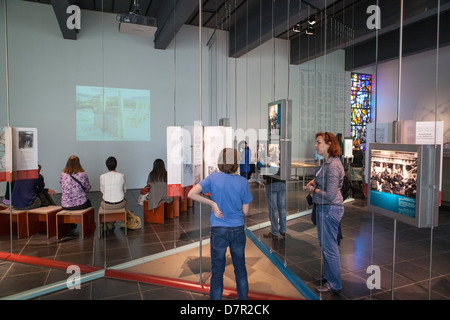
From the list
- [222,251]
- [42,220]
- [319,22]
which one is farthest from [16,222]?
[319,22]

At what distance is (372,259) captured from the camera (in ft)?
11.8

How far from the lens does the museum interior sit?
2.28 metres

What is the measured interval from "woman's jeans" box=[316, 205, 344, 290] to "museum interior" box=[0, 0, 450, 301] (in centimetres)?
→ 8

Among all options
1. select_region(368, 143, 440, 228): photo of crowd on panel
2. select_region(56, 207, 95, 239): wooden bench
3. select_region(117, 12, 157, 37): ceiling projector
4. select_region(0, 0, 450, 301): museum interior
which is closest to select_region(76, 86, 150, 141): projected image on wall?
select_region(0, 0, 450, 301): museum interior

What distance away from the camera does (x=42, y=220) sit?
421 centimetres

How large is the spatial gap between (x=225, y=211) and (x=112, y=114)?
2612 mm

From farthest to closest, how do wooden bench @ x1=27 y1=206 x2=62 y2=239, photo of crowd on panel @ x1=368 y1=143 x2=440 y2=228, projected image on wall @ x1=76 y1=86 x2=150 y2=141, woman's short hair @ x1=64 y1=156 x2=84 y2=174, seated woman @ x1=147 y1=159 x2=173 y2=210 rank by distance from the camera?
seated woman @ x1=147 y1=159 x2=173 y2=210 < woman's short hair @ x1=64 y1=156 x2=84 y2=174 < wooden bench @ x1=27 y1=206 x2=62 y2=239 < projected image on wall @ x1=76 y1=86 x2=150 y2=141 < photo of crowd on panel @ x1=368 y1=143 x2=440 y2=228

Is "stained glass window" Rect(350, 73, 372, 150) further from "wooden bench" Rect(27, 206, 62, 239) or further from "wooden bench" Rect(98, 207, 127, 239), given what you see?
"wooden bench" Rect(27, 206, 62, 239)

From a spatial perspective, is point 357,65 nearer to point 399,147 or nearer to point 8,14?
point 399,147

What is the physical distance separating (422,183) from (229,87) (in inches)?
223

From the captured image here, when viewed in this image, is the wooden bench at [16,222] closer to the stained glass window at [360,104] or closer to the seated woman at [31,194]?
the seated woman at [31,194]

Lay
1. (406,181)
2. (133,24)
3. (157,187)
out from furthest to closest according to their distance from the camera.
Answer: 1. (133,24)
2. (157,187)
3. (406,181)
